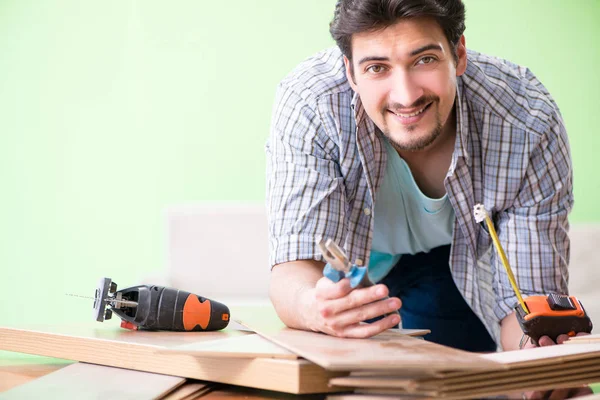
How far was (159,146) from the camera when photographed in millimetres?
3816

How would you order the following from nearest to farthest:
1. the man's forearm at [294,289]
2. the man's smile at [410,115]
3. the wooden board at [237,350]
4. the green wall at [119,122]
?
the wooden board at [237,350]
the man's forearm at [294,289]
the man's smile at [410,115]
the green wall at [119,122]

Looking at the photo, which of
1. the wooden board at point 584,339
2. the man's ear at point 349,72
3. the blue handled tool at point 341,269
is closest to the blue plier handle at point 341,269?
→ the blue handled tool at point 341,269

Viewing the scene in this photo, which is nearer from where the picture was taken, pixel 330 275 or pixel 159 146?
pixel 330 275

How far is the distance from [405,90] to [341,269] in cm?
55

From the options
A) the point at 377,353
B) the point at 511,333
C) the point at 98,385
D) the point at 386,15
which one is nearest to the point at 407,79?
the point at 386,15

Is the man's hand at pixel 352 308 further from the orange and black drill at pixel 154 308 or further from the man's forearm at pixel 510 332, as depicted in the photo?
the man's forearm at pixel 510 332

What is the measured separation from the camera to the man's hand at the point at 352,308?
42.9 inches

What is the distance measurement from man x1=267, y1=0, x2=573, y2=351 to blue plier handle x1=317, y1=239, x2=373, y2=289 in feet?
0.74

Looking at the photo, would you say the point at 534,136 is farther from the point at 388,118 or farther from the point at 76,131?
the point at 76,131

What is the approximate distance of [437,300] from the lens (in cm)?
198

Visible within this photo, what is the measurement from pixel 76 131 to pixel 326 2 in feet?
4.97

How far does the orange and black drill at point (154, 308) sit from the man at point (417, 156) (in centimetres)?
15

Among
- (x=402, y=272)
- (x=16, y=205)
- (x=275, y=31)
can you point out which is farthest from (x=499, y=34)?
(x=16, y=205)

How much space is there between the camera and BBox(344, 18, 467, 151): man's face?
1.45m
